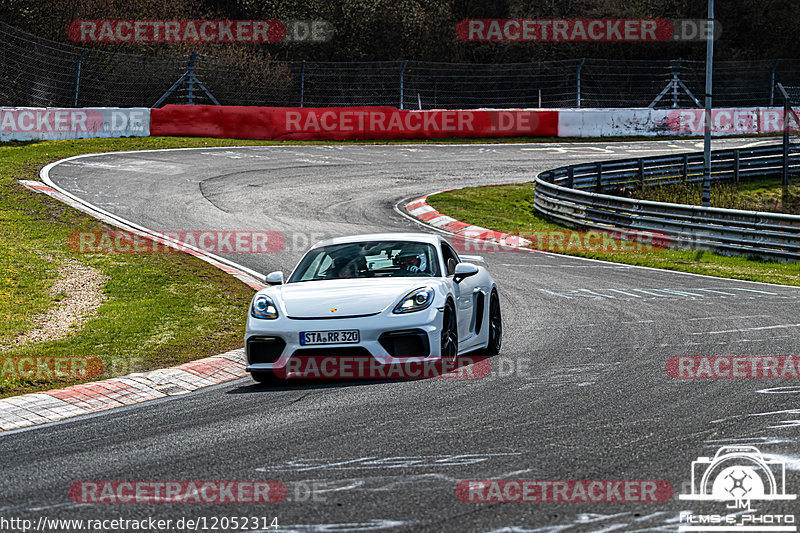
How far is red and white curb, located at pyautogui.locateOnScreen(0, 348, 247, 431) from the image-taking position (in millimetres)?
8164

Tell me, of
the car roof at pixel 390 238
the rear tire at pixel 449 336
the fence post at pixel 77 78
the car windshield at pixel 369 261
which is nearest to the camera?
the rear tire at pixel 449 336

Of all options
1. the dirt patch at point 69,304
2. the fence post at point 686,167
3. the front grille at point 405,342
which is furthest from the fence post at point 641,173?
the front grille at point 405,342

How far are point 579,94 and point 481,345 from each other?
30.3 meters

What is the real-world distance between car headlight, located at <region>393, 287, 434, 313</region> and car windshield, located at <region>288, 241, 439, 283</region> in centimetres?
73

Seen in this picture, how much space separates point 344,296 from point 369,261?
→ 113cm

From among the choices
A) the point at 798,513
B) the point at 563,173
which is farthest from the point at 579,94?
the point at 798,513

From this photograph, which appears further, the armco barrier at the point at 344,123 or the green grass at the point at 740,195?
the armco barrier at the point at 344,123

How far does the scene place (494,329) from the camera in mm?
10672

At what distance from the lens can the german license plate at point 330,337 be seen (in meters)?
8.72

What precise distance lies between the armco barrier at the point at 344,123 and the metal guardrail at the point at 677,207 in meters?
7.97

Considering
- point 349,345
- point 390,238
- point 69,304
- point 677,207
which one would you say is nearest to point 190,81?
point 677,207

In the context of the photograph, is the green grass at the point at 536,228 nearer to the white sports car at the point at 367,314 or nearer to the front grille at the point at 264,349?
the white sports car at the point at 367,314

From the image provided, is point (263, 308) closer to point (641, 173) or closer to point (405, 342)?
point (405, 342)

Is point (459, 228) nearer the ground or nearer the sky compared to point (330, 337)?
nearer the ground
